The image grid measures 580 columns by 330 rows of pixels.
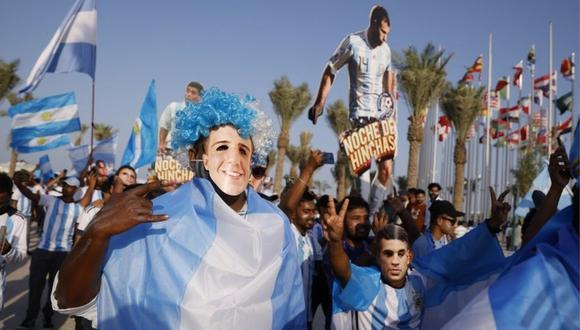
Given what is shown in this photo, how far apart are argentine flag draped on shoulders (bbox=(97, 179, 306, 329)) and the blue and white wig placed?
1.47 ft

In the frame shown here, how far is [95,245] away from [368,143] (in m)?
6.72

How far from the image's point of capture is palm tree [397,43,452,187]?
2345 cm

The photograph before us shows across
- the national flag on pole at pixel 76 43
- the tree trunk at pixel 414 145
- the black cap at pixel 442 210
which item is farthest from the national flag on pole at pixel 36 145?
the tree trunk at pixel 414 145

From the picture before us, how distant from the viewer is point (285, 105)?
1176 inches

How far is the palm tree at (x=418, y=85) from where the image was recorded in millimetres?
23453

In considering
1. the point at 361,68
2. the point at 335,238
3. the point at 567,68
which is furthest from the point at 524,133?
the point at 335,238

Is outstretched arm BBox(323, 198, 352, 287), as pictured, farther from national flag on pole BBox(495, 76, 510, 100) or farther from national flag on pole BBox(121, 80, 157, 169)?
national flag on pole BBox(495, 76, 510, 100)

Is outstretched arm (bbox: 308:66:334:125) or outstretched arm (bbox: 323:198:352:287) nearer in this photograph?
outstretched arm (bbox: 323:198:352:287)

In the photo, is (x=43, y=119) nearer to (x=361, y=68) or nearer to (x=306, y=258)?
(x=361, y=68)

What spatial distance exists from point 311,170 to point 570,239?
317 centimetres

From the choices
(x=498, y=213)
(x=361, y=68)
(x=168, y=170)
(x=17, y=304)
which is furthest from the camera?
(x=361, y=68)

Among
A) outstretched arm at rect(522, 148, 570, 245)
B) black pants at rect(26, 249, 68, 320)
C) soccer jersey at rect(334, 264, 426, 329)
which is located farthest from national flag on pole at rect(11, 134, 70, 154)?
outstretched arm at rect(522, 148, 570, 245)

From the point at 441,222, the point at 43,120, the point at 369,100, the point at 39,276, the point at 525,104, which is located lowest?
the point at 39,276

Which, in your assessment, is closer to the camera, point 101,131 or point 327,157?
point 327,157
